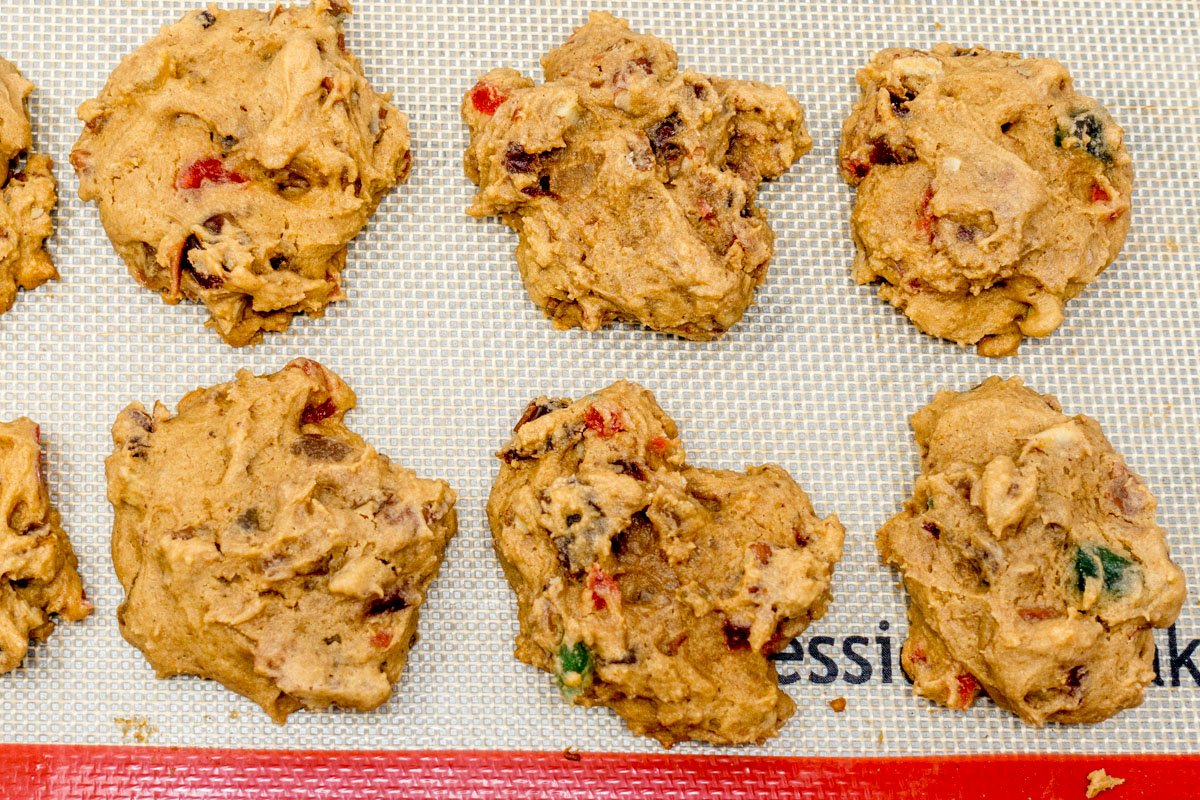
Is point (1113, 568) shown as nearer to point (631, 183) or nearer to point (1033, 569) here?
point (1033, 569)

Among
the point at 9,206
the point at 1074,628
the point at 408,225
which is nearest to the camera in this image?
the point at 1074,628

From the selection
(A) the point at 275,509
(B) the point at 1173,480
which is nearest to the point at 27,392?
(A) the point at 275,509

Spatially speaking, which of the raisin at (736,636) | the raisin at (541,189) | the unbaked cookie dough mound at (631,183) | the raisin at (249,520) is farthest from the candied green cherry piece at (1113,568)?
the raisin at (249,520)

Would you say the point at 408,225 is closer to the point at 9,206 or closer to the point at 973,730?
the point at 9,206

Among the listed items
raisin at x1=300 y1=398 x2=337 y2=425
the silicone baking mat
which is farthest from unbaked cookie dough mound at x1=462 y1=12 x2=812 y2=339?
raisin at x1=300 y1=398 x2=337 y2=425

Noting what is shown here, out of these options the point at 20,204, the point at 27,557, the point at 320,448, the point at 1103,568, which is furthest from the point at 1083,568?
the point at 20,204

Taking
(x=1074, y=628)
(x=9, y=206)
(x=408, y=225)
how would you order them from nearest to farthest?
(x=1074, y=628) → (x=9, y=206) → (x=408, y=225)
